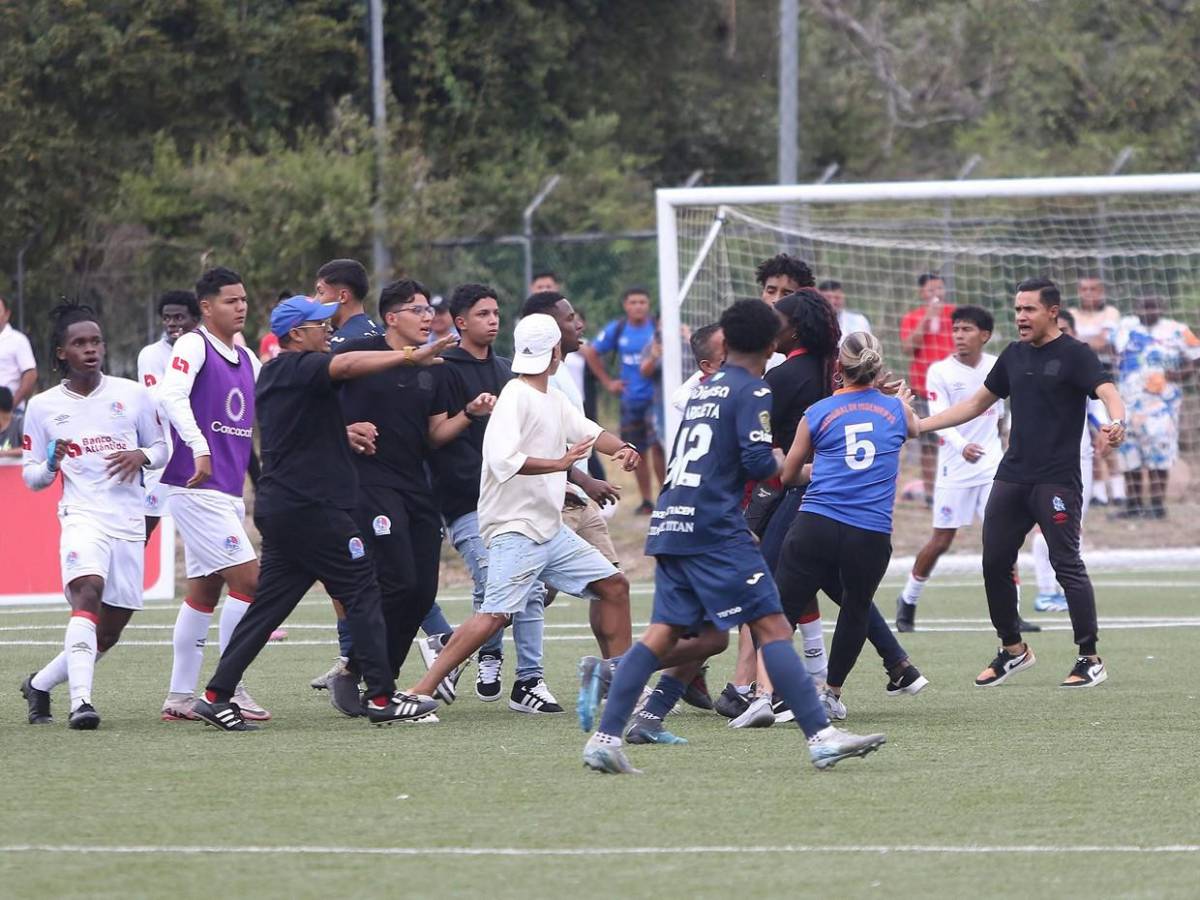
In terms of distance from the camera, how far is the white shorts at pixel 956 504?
14.1 metres

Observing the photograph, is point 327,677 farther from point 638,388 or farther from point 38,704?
point 638,388

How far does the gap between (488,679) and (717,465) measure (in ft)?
9.87

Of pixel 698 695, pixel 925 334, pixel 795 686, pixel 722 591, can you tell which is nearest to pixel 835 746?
pixel 795 686

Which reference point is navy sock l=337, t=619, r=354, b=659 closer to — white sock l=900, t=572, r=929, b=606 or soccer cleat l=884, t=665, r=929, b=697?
soccer cleat l=884, t=665, r=929, b=697

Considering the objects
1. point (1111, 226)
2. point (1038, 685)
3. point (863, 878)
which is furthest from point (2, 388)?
point (1111, 226)

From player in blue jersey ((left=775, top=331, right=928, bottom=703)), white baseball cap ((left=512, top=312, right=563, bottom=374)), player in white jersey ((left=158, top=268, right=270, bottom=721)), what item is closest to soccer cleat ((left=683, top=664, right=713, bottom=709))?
player in blue jersey ((left=775, top=331, right=928, bottom=703))

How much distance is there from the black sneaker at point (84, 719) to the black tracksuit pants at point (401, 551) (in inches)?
53.5

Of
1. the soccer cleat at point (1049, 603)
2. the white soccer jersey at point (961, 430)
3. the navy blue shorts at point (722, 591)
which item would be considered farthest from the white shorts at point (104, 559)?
the soccer cleat at point (1049, 603)

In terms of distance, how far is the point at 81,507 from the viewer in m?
9.51

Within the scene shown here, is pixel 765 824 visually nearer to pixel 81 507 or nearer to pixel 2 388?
pixel 81 507

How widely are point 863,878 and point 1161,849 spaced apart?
1.02 m

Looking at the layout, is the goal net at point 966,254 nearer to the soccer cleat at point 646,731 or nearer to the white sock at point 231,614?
the white sock at point 231,614

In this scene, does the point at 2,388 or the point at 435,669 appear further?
the point at 2,388

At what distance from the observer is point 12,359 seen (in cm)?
1580
